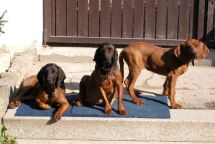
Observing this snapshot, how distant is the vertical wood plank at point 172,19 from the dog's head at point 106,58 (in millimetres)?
4131

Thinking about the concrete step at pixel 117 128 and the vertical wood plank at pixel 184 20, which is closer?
the concrete step at pixel 117 128

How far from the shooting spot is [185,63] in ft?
21.7

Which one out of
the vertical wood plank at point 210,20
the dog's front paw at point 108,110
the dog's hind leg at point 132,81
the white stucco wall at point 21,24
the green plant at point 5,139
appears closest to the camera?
the green plant at point 5,139

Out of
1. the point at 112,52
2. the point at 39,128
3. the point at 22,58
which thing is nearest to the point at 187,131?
the point at 112,52

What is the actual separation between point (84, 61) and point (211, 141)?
144 inches

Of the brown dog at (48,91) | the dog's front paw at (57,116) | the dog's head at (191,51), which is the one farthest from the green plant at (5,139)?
the dog's head at (191,51)

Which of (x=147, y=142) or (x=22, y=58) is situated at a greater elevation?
(x=22, y=58)

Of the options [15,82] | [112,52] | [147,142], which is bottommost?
[147,142]

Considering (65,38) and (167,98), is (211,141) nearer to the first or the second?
(167,98)

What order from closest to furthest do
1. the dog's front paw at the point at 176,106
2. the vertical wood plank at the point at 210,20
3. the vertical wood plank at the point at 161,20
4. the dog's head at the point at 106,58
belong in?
the dog's head at the point at 106,58
the dog's front paw at the point at 176,106
the vertical wood plank at the point at 210,20
the vertical wood plank at the point at 161,20

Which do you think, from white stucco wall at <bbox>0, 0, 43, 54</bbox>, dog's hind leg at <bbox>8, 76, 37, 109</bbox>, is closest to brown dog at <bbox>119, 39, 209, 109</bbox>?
dog's hind leg at <bbox>8, 76, 37, 109</bbox>

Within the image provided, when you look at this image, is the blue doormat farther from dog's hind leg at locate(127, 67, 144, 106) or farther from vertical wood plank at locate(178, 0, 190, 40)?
vertical wood plank at locate(178, 0, 190, 40)

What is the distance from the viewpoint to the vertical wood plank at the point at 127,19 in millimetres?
9945

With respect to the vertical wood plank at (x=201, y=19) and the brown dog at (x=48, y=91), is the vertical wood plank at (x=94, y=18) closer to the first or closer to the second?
the vertical wood plank at (x=201, y=19)
